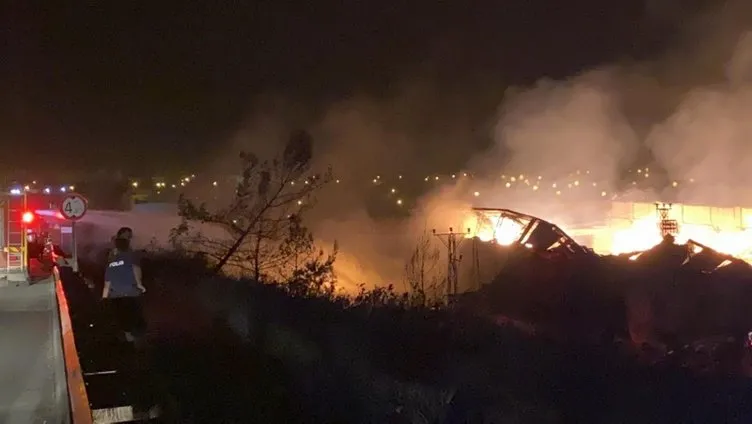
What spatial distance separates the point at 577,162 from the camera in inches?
1125

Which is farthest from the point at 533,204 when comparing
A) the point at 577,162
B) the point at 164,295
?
the point at 164,295

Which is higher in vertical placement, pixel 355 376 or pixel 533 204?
pixel 533 204

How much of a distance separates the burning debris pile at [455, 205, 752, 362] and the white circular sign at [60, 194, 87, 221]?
7971 millimetres

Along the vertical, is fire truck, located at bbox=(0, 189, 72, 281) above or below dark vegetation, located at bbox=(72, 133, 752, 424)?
above

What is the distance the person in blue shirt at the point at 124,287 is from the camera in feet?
28.9

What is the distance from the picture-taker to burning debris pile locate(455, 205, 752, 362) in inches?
337

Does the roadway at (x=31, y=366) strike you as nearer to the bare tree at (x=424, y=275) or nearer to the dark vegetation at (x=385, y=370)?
the dark vegetation at (x=385, y=370)

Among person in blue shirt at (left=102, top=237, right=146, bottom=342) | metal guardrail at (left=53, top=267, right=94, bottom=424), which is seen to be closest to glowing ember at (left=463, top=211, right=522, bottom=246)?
person in blue shirt at (left=102, top=237, right=146, bottom=342)

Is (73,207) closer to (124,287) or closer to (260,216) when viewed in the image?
(260,216)

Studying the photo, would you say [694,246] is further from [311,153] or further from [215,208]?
[215,208]

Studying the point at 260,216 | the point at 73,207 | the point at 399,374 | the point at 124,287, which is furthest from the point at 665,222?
the point at 399,374

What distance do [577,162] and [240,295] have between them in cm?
2207

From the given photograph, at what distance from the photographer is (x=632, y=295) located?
927 cm

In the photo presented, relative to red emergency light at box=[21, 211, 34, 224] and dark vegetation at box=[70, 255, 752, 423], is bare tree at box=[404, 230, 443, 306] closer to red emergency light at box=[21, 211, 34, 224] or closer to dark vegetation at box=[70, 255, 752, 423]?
dark vegetation at box=[70, 255, 752, 423]
